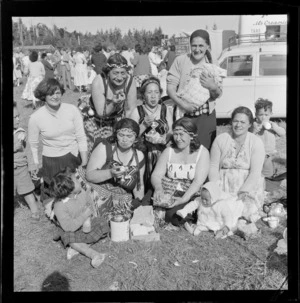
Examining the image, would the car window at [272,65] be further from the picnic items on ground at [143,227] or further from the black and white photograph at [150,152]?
the picnic items on ground at [143,227]

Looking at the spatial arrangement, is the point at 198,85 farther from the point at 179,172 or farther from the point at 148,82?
the point at 179,172

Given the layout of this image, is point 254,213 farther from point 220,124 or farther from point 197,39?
point 197,39

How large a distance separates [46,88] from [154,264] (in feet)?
5.47

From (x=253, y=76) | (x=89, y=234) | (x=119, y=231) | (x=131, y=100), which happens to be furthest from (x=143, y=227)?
(x=253, y=76)

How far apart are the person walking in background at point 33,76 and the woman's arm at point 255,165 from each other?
6.15ft

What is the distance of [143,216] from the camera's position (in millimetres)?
4219

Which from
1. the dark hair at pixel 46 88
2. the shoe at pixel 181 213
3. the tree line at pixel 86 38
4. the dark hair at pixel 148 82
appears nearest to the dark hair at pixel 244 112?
the dark hair at pixel 148 82

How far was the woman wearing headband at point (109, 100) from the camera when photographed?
4012 mm

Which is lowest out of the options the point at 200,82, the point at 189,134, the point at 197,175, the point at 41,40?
the point at 197,175

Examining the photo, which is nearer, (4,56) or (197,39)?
(4,56)

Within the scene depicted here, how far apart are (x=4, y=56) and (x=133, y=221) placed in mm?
1711

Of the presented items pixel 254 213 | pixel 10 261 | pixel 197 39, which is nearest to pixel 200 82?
pixel 197 39

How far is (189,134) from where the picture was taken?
13.7 ft

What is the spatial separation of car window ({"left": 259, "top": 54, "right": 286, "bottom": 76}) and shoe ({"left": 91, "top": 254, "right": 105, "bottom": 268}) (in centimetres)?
198
